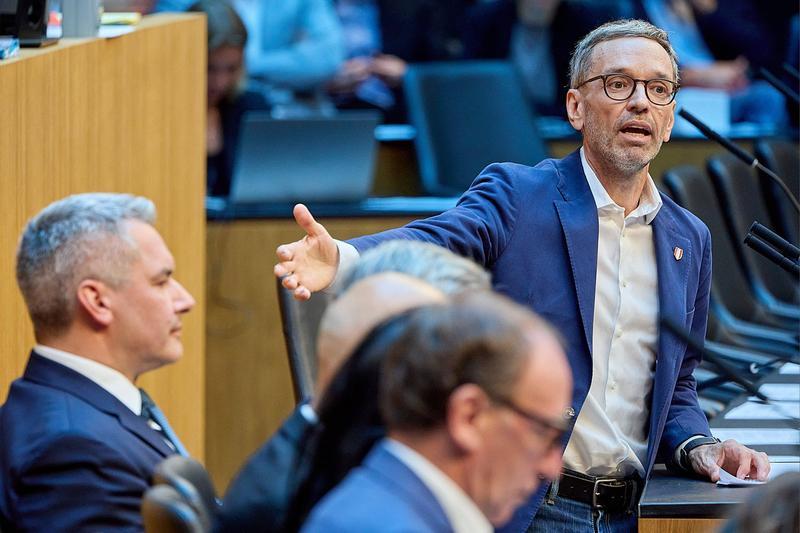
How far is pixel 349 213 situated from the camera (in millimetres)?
4824

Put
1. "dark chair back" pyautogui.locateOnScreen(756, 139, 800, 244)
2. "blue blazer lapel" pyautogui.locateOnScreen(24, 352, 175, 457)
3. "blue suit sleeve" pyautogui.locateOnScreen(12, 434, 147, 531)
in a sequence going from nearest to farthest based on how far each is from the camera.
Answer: "blue suit sleeve" pyautogui.locateOnScreen(12, 434, 147, 531)
"blue blazer lapel" pyautogui.locateOnScreen(24, 352, 175, 457)
"dark chair back" pyautogui.locateOnScreen(756, 139, 800, 244)

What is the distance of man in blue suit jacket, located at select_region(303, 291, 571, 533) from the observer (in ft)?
4.22

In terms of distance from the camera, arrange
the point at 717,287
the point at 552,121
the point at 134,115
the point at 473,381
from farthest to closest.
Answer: the point at 552,121
the point at 717,287
the point at 134,115
the point at 473,381

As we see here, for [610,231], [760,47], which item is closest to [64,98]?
[610,231]

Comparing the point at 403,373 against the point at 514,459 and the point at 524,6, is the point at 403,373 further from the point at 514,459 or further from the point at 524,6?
the point at 524,6

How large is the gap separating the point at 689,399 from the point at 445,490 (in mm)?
1348

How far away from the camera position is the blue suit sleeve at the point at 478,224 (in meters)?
2.29

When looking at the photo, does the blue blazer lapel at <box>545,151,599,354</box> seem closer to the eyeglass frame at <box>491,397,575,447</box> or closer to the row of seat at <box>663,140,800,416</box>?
the eyeglass frame at <box>491,397,575,447</box>

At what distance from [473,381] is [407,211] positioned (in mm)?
3586

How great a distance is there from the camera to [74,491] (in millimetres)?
2121

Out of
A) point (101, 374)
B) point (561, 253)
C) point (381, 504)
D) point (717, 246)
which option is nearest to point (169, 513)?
point (381, 504)

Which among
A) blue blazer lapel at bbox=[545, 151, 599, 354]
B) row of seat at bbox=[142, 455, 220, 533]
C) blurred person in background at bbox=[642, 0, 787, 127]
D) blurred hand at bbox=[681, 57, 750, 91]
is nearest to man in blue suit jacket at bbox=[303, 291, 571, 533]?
row of seat at bbox=[142, 455, 220, 533]

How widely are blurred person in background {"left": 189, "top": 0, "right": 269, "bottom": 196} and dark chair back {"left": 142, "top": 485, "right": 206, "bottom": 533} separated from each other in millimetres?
3541

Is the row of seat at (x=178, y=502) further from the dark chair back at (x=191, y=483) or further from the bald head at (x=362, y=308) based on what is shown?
the bald head at (x=362, y=308)
